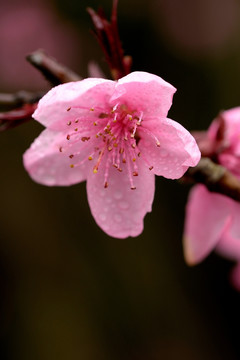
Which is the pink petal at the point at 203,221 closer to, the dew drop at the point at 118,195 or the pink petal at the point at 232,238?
the pink petal at the point at 232,238

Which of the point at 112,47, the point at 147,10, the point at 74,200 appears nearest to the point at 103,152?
the point at 112,47

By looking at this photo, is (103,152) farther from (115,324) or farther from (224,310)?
(224,310)

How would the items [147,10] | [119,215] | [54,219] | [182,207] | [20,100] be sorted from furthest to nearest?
1. [147,10]
2. [182,207]
3. [54,219]
4. [20,100]
5. [119,215]

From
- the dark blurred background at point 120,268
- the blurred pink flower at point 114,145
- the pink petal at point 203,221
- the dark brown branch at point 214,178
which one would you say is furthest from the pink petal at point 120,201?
the dark blurred background at point 120,268

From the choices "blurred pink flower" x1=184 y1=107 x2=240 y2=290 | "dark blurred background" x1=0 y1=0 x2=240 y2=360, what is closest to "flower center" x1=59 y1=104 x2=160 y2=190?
"blurred pink flower" x1=184 y1=107 x2=240 y2=290

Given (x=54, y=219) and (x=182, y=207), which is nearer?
Result: (x=54, y=219)

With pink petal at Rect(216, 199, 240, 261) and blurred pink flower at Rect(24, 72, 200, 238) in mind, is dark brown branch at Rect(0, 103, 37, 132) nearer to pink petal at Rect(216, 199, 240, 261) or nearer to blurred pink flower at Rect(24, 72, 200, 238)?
blurred pink flower at Rect(24, 72, 200, 238)

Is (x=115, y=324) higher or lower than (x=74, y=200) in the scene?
lower

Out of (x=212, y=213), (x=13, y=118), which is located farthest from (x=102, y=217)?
(x=212, y=213)
